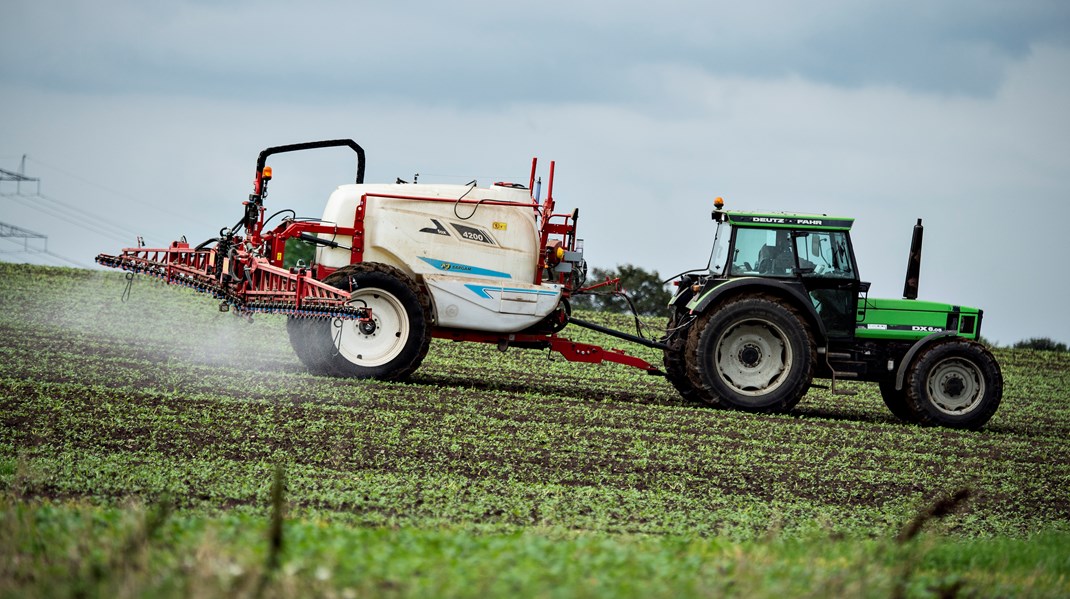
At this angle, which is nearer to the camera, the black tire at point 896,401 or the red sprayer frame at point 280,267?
the red sprayer frame at point 280,267

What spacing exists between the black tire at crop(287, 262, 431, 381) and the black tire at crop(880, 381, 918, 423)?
213 inches

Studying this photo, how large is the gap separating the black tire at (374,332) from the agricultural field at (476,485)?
33 centimetres

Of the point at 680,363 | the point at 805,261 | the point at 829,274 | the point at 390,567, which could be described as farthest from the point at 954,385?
the point at 390,567

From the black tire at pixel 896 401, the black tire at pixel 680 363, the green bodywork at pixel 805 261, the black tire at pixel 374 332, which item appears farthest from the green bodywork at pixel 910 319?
the black tire at pixel 374 332

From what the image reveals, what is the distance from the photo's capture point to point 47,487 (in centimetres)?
645

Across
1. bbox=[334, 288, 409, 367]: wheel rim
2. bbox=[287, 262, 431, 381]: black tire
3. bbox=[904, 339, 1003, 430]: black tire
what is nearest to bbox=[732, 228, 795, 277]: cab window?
bbox=[904, 339, 1003, 430]: black tire

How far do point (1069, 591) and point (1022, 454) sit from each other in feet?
24.1

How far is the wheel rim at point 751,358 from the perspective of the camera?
12.6 m

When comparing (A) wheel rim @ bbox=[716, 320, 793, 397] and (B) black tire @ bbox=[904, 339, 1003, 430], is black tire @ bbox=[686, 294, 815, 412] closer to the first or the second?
(A) wheel rim @ bbox=[716, 320, 793, 397]

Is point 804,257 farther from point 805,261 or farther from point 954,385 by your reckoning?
point 954,385

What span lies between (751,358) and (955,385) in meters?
2.32

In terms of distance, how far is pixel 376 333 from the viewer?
12.6m

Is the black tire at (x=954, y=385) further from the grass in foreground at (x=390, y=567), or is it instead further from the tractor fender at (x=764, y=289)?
the grass in foreground at (x=390, y=567)

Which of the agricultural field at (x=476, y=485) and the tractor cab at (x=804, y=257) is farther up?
the tractor cab at (x=804, y=257)
